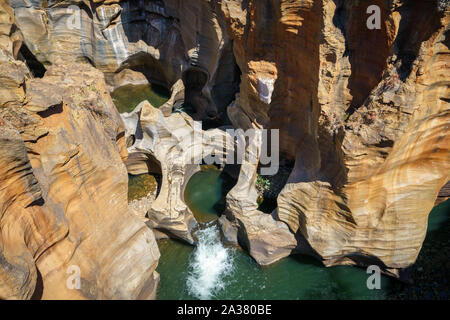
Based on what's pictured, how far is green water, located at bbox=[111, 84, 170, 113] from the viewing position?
17.9 m

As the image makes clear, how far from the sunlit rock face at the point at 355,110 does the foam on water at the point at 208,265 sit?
250 centimetres

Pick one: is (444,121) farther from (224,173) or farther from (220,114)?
(220,114)

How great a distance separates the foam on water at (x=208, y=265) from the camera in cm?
1016

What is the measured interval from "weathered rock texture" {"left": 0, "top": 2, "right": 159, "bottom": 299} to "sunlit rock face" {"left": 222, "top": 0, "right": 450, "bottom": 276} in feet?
16.2

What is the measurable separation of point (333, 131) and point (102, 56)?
1392 centimetres

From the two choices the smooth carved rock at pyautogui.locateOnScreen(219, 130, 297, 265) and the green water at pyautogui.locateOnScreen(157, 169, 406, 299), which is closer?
the green water at pyautogui.locateOnScreen(157, 169, 406, 299)

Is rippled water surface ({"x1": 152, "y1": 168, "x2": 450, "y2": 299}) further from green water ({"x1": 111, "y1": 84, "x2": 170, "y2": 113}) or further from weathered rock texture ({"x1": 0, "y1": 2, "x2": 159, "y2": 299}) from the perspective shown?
green water ({"x1": 111, "y1": 84, "x2": 170, "y2": 113})

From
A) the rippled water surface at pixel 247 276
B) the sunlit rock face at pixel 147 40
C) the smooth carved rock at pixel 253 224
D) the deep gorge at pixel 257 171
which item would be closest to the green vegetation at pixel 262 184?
the deep gorge at pixel 257 171

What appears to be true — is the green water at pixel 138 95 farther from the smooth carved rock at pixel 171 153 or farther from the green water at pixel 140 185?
the green water at pixel 140 185

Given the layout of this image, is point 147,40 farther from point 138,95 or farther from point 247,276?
point 247,276

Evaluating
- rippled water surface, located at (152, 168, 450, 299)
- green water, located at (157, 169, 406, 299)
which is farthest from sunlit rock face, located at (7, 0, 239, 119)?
green water, located at (157, 169, 406, 299)

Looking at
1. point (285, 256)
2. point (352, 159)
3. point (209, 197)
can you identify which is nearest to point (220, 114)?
point (209, 197)

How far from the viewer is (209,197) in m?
13.4

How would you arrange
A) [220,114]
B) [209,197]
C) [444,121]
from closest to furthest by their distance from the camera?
[444,121], [209,197], [220,114]
